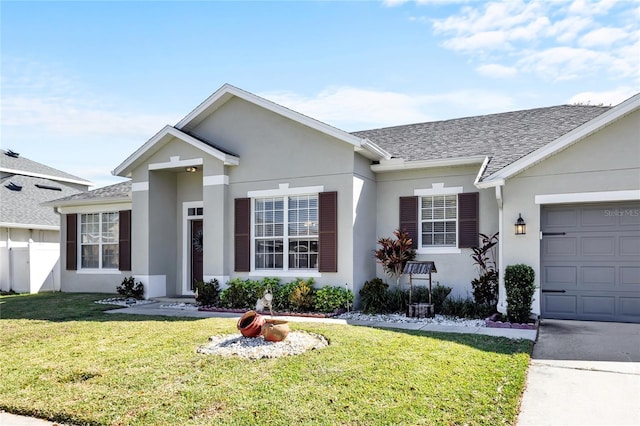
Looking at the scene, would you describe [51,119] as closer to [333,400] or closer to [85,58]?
[85,58]

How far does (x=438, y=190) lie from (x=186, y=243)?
7.40 meters

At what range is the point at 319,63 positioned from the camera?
1250cm

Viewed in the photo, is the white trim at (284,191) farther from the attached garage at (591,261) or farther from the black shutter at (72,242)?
the black shutter at (72,242)

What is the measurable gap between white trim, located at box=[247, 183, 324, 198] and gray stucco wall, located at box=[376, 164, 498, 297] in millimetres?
1782

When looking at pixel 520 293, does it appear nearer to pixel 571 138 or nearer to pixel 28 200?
pixel 571 138

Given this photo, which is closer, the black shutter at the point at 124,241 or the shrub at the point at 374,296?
the shrub at the point at 374,296

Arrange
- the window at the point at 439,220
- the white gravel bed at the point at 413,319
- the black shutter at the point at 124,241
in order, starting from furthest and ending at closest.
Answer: the black shutter at the point at 124,241 < the window at the point at 439,220 < the white gravel bed at the point at 413,319

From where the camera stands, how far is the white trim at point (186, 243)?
14172mm

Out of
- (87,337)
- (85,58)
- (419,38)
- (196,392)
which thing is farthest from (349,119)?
(196,392)

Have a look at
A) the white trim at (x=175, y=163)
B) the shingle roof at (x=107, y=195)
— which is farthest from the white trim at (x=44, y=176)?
the white trim at (x=175, y=163)

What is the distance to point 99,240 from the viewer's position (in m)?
15.7

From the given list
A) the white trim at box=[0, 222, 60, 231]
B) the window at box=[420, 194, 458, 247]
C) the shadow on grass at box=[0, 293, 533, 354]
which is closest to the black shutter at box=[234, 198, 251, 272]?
the shadow on grass at box=[0, 293, 533, 354]

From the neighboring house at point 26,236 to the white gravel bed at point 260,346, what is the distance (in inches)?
539

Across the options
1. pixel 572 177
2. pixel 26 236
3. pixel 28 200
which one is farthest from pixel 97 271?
pixel 572 177
